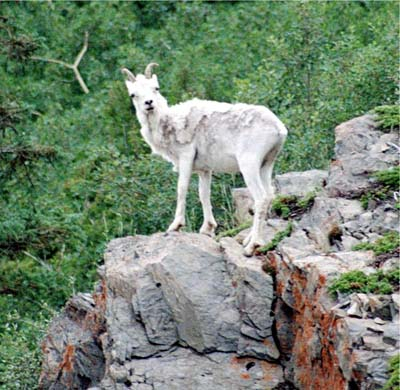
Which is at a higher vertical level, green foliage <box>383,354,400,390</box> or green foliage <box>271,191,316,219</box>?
green foliage <box>383,354,400,390</box>

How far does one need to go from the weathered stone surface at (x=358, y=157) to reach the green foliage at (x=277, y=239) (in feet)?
3.29

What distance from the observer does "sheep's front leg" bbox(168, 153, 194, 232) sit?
61.1 feet

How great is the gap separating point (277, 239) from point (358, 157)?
1.90 metres

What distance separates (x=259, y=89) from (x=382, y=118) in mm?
10871

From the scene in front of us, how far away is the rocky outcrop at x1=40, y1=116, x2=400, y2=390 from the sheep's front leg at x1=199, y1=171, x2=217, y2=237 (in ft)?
1.19

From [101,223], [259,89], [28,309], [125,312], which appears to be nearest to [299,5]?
[259,89]

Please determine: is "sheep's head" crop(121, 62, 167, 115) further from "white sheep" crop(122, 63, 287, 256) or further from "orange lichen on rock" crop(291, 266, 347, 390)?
"orange lichen on rock" crop(291, 266, 347, 390)

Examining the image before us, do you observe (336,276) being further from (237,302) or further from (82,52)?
(82,52)

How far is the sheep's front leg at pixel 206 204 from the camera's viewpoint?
18.9 metres

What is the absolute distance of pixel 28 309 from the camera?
30000 mm

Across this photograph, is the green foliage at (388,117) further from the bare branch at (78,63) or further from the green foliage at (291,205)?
the bare branch at (78,63)

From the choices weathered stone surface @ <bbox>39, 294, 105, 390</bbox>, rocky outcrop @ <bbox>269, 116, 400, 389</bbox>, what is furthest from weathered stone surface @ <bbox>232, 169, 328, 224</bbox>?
weathered stone surface @ <bbox>39, 294, 105, 390</bbox>

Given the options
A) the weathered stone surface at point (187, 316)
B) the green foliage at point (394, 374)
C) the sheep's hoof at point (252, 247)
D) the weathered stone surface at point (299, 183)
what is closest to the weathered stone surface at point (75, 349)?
the weathered stone surface at point (187, 316)

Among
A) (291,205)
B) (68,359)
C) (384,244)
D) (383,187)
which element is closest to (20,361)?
(68,359)
